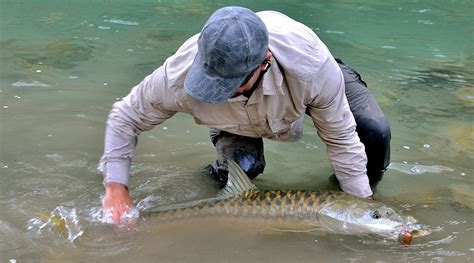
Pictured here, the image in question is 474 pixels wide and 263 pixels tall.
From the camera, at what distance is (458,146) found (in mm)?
4559

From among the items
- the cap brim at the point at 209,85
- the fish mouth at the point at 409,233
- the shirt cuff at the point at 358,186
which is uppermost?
→ the cap brim at the point at 209,85

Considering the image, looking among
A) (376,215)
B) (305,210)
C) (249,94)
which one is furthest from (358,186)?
(249,94)

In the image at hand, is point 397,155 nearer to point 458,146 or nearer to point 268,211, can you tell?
point 458,146

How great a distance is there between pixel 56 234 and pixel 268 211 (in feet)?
3.80

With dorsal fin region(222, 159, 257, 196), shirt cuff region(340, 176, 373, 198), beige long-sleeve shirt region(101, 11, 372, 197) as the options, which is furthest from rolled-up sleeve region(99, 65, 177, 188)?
shirt cuff region(340, 176, 373, 198)

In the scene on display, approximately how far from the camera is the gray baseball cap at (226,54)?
224cm

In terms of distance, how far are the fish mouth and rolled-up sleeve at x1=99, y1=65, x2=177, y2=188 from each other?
1378 mm

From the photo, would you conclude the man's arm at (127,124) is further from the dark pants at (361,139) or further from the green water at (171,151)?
the dark pants at (361,139)

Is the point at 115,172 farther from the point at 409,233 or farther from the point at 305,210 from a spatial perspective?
the point at 409,233

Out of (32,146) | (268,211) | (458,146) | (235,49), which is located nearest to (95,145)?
(32,146)

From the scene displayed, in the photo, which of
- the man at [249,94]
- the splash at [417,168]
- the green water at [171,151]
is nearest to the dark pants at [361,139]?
the man at [249,94]

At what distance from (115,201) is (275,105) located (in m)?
0.98

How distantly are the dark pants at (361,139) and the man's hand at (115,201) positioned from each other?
2.56ft

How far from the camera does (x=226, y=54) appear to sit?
2.24 m
